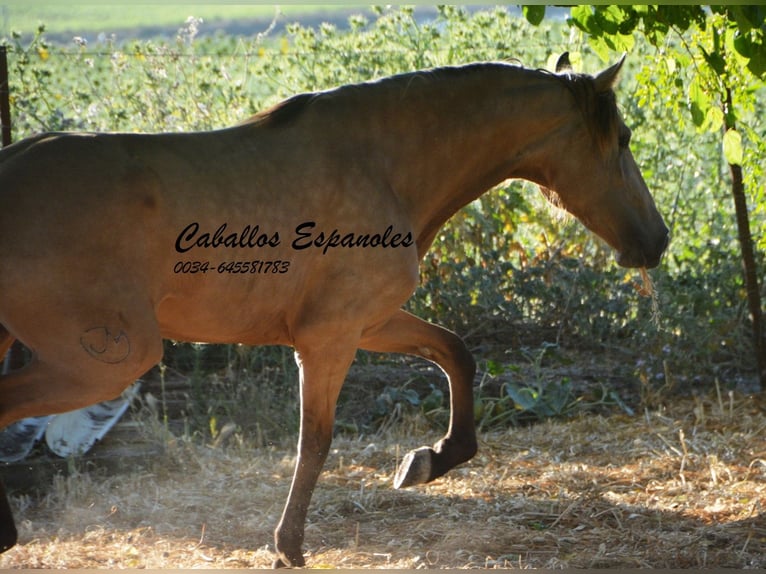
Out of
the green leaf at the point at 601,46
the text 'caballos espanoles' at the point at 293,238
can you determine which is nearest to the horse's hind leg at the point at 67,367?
the text 'caballos espanoles' at the point at 293,238

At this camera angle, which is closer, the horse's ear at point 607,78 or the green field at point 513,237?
the horse's ear at point 607,78

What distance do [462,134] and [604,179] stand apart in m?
0.58

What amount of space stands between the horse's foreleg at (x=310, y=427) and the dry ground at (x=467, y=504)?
220mm

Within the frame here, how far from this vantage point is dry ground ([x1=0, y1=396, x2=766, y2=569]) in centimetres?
391

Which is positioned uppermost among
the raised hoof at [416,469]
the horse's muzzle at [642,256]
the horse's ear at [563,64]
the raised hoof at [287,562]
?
the horse's ear at [563,64]

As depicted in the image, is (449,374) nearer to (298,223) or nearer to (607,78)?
(298,223)

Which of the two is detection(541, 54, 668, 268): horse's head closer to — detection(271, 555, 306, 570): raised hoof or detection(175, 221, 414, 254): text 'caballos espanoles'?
detection(175, 221, 414, 254): text 'caballos espanoles'

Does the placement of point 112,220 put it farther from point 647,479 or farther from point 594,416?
point 594,416

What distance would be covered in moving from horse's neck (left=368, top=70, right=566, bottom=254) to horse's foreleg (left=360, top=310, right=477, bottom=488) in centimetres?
45

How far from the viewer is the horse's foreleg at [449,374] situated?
13.5 feet

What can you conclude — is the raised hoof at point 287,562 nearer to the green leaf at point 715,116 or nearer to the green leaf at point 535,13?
the green leaf at point 535,13


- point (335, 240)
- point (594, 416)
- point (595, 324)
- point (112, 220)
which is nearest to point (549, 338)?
point (595, 324)

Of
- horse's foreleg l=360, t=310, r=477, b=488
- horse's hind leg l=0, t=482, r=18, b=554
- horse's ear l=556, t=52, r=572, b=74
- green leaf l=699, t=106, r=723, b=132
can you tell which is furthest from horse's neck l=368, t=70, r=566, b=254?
horse's hind leg l=0, t=482, r=18, b=554

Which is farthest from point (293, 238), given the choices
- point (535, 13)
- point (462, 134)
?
point (535, 13)
